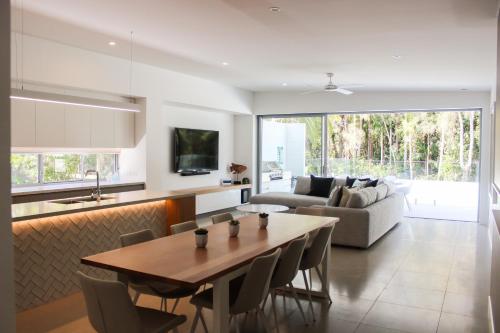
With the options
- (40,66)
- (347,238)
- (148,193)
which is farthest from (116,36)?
(347,238)

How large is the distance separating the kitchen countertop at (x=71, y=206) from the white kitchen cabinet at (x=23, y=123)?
162 centimetres

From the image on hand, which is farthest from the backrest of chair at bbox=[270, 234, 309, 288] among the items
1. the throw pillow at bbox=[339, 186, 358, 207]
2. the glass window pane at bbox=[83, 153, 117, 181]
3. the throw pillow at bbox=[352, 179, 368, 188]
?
the throw pillow at bbox=[352, 179, 368, 188]

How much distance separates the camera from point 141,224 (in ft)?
16.4

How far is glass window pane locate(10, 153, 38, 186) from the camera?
237 inches

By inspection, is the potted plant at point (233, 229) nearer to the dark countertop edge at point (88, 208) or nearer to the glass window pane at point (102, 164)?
the dark countertop edge at point (88, 208)

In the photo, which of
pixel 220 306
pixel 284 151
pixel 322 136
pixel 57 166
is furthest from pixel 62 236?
pixel 284 151

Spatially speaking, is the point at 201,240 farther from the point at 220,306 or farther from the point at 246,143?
the point at 246,143

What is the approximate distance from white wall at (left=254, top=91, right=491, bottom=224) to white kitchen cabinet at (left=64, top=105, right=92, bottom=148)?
495 cm

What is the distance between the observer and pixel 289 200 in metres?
8.53

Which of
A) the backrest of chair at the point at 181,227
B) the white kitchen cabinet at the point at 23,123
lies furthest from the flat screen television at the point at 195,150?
the backrest of chair at the point at 181,227

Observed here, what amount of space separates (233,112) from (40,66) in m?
5.09

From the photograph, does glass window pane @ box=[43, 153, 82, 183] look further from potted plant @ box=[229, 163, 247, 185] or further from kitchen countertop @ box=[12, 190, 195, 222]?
potted plant @ box=[229, 163, 247, 185]

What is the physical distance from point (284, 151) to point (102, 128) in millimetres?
5333

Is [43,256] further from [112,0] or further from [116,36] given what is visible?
[116,36]
